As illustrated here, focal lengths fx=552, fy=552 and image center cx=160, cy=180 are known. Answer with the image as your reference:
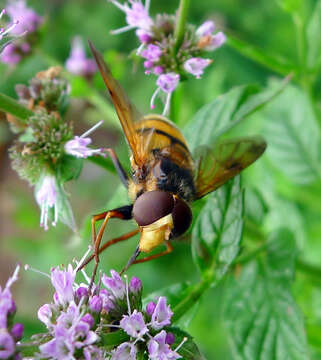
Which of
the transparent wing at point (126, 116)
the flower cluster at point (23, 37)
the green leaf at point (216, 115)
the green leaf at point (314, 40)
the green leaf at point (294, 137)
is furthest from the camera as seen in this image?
the green leaf at point (294, 137)

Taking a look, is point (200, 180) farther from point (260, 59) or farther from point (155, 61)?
point (260, 59)

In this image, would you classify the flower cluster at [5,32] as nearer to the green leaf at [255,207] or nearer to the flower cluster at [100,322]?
the flower cluster at [100,322]

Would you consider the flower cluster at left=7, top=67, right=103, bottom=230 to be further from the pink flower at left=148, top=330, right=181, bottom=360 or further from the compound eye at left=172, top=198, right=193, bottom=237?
the pink flower at left=148, top=330, right=181, bottom=360

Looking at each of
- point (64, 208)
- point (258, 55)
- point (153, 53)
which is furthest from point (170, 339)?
point (258, 55)

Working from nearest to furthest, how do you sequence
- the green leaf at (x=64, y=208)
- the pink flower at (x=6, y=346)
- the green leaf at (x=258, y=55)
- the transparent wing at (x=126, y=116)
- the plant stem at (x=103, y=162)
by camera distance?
the pink flower at (x=6, y=346)
the transparent wing at (x=126, y=116)
the green leaf at (x=64, y=208)
the plant stem at (x=103, y=162)
the green leaf at (x=258, y=55)

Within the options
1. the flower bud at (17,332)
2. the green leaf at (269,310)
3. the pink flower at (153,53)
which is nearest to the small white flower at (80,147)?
the pink flower at (153,53)

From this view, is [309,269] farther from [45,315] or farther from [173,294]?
[45,315]

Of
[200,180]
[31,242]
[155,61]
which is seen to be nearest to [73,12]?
[31,242]
